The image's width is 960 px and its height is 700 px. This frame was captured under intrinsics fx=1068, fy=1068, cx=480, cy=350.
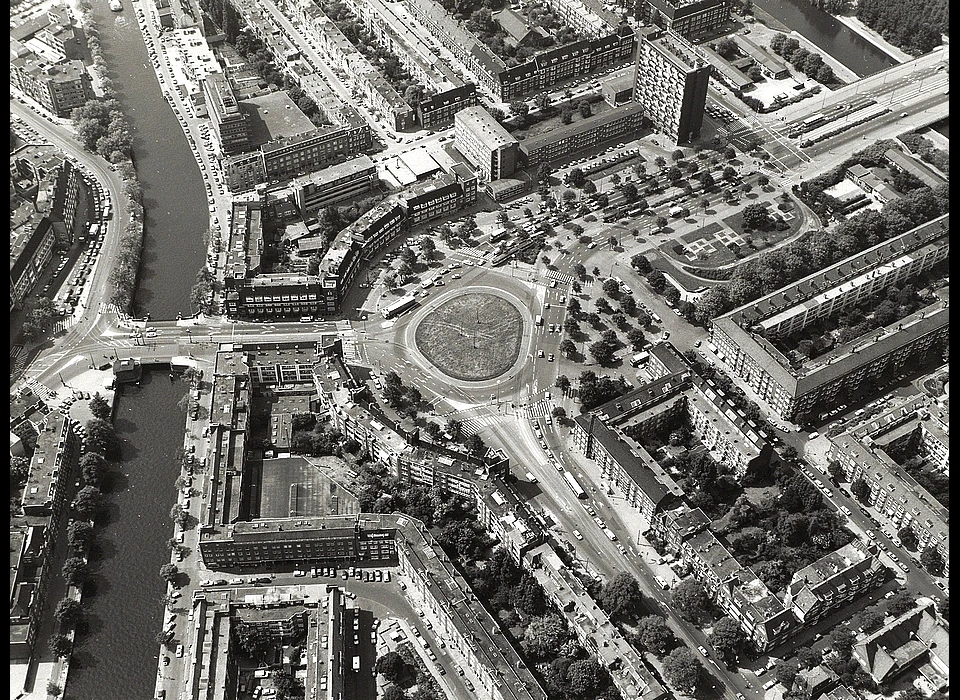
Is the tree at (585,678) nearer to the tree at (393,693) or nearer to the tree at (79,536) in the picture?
the tree at (393,693)

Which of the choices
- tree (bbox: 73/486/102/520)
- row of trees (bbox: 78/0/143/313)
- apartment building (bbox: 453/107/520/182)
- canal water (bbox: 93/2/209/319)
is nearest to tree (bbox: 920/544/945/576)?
apartment building (bbox: 453/107/520/182)

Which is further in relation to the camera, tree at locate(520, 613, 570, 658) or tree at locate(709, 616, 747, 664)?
tree at locate(709, 616, 747, 664)

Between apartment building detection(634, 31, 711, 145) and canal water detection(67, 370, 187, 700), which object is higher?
apartment building detection(634, 31, 711, 145)

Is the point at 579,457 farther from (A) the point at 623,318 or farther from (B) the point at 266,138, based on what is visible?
(B) the point at 266,138

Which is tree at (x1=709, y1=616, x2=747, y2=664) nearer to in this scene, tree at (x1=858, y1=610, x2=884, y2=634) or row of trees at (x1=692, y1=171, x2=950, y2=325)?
tree at (x1=858, y1=610, x2=884, y2=634)

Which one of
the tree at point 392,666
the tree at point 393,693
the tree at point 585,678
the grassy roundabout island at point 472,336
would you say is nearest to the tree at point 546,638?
the tree at point 585,678
